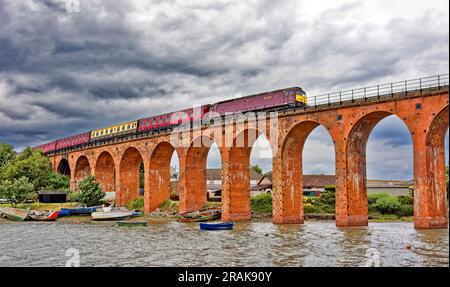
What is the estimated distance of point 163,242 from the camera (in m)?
27.4

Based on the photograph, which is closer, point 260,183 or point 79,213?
point 79,213

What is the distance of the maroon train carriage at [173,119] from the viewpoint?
157ft

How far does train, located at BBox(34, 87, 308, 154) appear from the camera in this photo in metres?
38.4

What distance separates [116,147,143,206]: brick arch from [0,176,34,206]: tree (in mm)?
10471

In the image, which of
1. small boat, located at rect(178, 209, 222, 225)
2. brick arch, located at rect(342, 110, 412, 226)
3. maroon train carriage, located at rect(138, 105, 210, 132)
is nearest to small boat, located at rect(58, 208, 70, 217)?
small boat, located at rect(178, 209, 222, 225)

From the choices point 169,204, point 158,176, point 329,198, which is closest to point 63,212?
point 158,176

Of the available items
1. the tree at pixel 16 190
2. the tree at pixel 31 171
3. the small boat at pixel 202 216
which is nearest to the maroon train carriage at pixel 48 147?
the tree at pixel 31 171

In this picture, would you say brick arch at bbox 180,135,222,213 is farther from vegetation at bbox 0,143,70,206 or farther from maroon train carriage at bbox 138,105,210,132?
vegetation at bbox 0,143,70,206

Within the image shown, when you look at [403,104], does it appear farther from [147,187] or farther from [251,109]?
[147,187]

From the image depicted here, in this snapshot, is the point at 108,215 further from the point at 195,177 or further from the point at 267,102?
the point at 267,102

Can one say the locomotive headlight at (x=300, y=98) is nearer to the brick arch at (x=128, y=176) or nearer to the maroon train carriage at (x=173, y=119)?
the maroon train carriage at (x=173, y=119)
